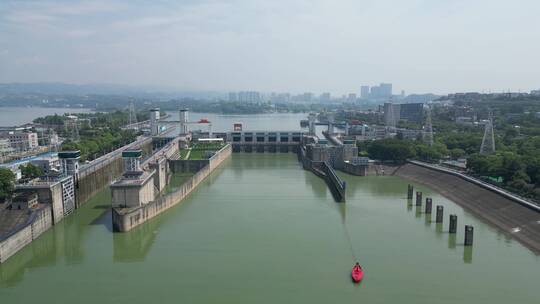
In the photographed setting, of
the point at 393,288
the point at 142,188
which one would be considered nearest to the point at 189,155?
the point at 142,188

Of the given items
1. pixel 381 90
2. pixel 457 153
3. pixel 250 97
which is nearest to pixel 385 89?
pixel 381 90

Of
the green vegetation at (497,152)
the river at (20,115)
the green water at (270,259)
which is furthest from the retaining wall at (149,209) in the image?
the river at (20,115)

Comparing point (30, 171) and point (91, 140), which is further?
point (91, 140)

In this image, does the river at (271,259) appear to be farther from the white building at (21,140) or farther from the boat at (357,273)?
the white building at (21,140)

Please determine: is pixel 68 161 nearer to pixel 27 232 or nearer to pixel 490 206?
pixel 27 232

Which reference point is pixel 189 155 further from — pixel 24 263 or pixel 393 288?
pixel 393 288

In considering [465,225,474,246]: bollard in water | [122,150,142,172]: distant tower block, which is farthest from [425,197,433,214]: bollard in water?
[122,150,142,172]: distant tower block
